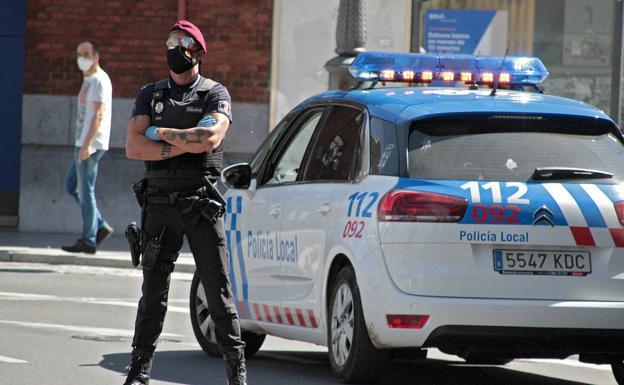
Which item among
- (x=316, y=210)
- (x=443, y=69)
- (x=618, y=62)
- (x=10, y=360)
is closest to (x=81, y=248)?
(x=618, y=62)

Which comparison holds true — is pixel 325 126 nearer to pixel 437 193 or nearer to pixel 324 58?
pixel 437 193

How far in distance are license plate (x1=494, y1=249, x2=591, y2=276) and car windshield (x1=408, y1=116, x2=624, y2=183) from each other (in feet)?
1.35

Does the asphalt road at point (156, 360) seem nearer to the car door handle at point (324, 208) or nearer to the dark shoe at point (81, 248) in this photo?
the car door handle at point (324, 208)

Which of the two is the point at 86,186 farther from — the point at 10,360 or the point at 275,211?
the point at 275,211

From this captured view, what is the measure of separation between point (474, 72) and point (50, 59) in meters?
11.3

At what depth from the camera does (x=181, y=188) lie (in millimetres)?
7281

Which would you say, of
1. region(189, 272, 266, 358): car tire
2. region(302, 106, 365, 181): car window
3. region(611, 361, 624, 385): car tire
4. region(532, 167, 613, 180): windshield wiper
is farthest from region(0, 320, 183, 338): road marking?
region(532, 167, 613, 180): windshield wiper

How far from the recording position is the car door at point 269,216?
9000mm

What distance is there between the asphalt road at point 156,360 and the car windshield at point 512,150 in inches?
52.8

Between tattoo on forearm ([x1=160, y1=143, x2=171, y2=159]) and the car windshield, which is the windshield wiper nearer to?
the car windshield

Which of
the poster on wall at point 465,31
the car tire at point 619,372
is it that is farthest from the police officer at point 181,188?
the poster on wall at point 465,31

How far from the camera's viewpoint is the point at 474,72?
910 cm

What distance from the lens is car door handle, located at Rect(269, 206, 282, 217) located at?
8.98 meters

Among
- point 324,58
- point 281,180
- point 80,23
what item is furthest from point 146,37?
point 281,180
